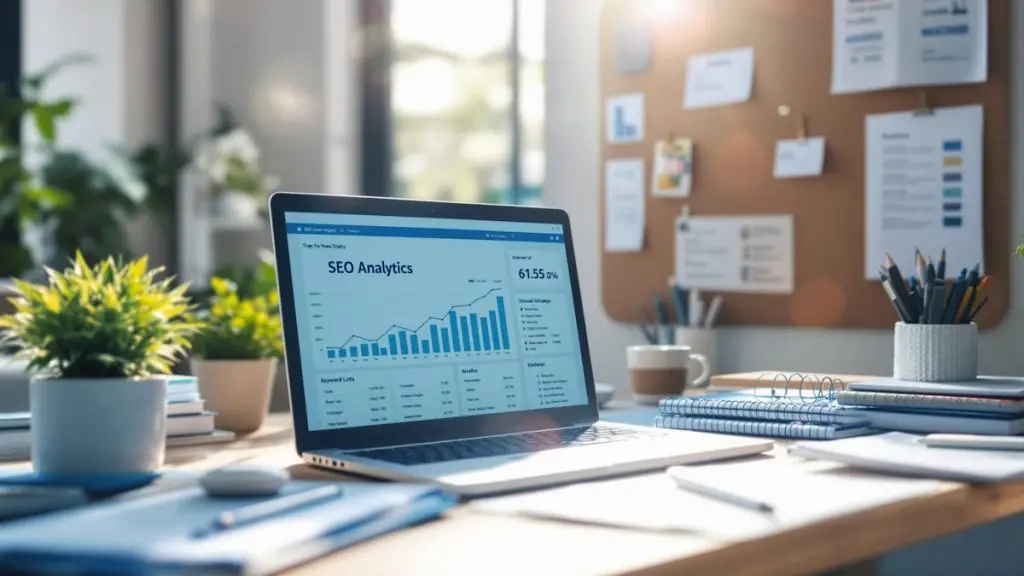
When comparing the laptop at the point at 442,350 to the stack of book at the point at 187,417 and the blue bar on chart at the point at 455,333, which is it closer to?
the blue bar on chart at the point at 455,333

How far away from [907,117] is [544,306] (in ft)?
3.14

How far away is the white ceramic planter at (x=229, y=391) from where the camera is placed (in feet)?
4.36

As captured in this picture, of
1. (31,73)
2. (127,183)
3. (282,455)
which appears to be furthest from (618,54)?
(31,73)

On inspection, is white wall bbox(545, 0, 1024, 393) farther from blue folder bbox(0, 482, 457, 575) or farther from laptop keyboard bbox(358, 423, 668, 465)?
blue folder bbox(0, 482, 457, 575)

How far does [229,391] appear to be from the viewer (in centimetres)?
133

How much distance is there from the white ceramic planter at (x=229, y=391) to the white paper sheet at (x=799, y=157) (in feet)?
3.53

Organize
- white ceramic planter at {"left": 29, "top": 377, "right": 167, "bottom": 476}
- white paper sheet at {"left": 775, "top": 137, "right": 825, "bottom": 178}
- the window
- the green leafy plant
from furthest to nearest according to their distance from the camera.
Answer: the green leafy plant < the window < white paper sheet at {"left": 775, "top": 137, "right": 825, "bottom": 178} < white ceramic planter at {"left": 29, "top": 377, "right": 167, "bottom": 476}

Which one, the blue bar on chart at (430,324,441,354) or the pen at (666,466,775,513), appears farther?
the blue bar on chart at (430,324,441,354)

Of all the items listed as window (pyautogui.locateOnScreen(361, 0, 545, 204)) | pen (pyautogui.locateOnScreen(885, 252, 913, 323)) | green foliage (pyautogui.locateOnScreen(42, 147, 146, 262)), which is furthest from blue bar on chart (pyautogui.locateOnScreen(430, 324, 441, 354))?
green foliage (pyautogui.locateOnScreen(42, 147, 146, 262))

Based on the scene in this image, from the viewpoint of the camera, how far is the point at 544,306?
3.93ft

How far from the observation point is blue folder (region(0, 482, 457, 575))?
56cm

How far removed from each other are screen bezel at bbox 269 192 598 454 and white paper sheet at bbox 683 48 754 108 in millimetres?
961

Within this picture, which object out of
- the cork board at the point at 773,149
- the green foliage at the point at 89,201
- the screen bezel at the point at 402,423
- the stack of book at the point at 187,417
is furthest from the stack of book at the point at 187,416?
the green foliage at the point at 89,201

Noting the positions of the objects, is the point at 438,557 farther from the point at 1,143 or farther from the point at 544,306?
the point at 1,143
